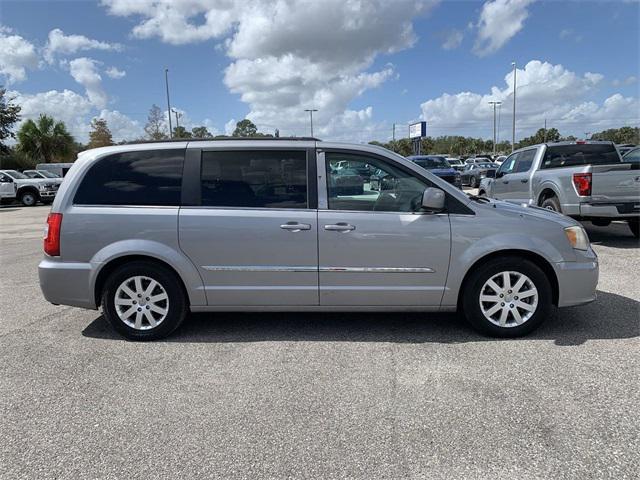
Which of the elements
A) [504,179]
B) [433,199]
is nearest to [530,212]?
[433,199]

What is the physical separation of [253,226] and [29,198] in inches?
944

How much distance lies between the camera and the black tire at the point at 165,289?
4250 mm

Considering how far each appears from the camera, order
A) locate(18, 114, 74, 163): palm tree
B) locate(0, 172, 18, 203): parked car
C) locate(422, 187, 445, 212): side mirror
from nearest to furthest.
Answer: locate(422, 187, 445, 212): side mirror, locate(0, 172, 18, 203): parked car, locate(18, 114, 74, 163): palm tree

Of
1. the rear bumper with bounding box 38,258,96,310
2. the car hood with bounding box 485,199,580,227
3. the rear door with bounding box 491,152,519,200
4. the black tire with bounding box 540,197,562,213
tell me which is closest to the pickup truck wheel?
the rear door with bounding box 491,152,519,200

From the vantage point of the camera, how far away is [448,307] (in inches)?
168

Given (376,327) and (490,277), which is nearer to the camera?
(490,277)

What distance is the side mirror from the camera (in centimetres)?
402

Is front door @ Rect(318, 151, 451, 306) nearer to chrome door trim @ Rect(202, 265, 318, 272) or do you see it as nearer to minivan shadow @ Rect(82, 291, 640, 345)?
chrome door trim @ Rect(202, 265, 318, 272)

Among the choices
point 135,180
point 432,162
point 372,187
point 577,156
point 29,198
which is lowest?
point 29,198

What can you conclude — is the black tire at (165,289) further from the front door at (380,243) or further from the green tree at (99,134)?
the green tree at (99,134)

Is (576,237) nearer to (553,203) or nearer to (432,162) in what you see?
(553,203)

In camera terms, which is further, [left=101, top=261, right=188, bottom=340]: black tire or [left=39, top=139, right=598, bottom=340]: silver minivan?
[left=101, top=261, right=188, bottom=340]: black tire

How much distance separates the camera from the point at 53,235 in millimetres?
4246

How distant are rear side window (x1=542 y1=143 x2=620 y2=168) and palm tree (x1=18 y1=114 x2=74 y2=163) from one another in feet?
148
